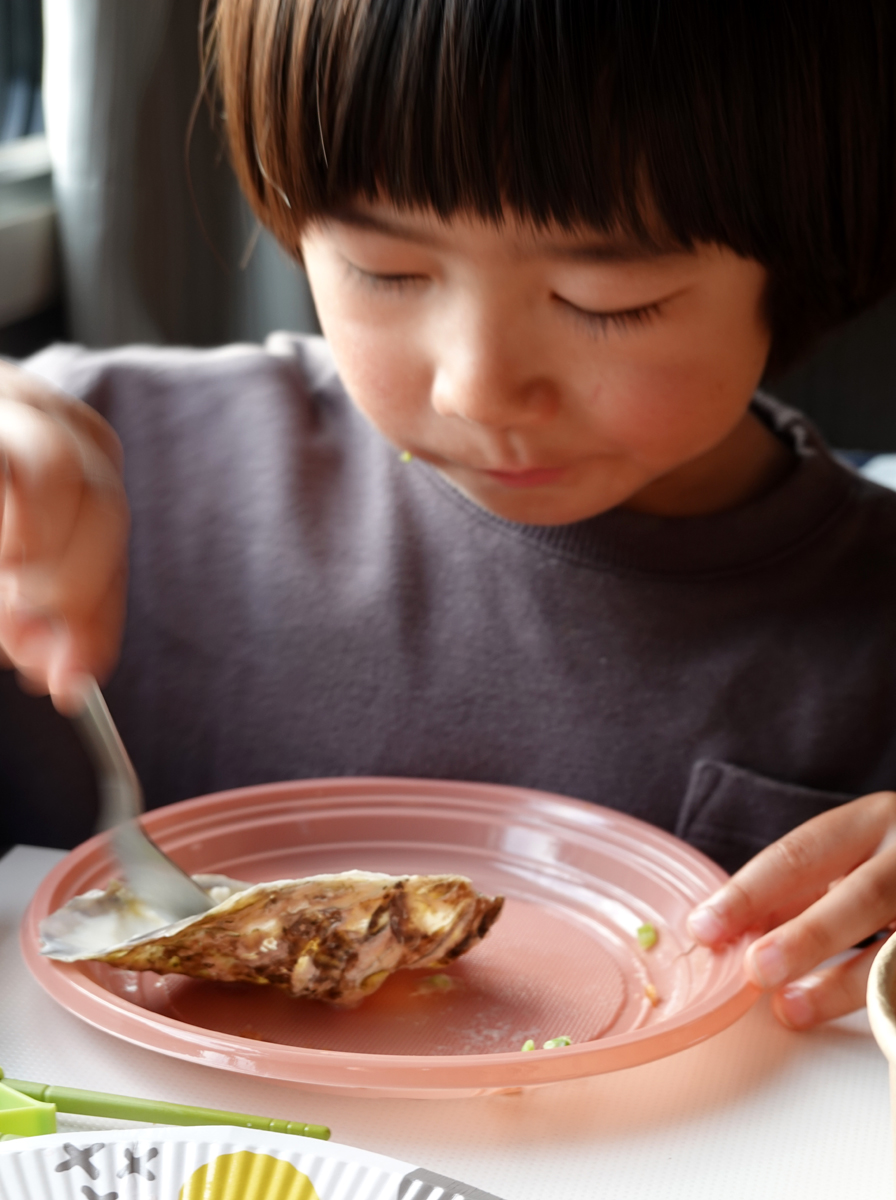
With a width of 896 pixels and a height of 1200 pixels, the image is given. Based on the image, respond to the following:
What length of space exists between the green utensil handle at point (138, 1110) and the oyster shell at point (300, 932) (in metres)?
0.08

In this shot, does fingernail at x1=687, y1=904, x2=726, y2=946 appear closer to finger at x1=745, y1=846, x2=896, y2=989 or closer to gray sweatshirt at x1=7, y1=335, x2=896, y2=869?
finger at x1=745, y1=846, x2=896, y2=989

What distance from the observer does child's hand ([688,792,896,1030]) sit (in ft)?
2.06

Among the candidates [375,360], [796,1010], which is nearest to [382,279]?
[375,360]

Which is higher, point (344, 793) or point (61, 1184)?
point (61, 1184)

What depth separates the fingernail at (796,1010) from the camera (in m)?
0.62

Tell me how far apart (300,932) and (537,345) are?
14.2 inches

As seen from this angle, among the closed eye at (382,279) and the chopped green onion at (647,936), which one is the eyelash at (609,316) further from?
the chopped green onion at (647,936)

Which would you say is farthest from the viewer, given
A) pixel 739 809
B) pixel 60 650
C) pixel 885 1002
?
pixel 739 809

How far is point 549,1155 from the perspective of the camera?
52cm

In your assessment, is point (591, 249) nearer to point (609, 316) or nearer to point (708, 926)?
point (609, 316)

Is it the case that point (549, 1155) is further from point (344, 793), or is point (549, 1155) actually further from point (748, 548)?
point (748, 548)

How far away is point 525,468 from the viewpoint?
82 centimetres

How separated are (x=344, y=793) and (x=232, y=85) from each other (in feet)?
1.54

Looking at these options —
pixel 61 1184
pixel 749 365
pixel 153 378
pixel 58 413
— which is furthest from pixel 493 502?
pixel 61 1184
